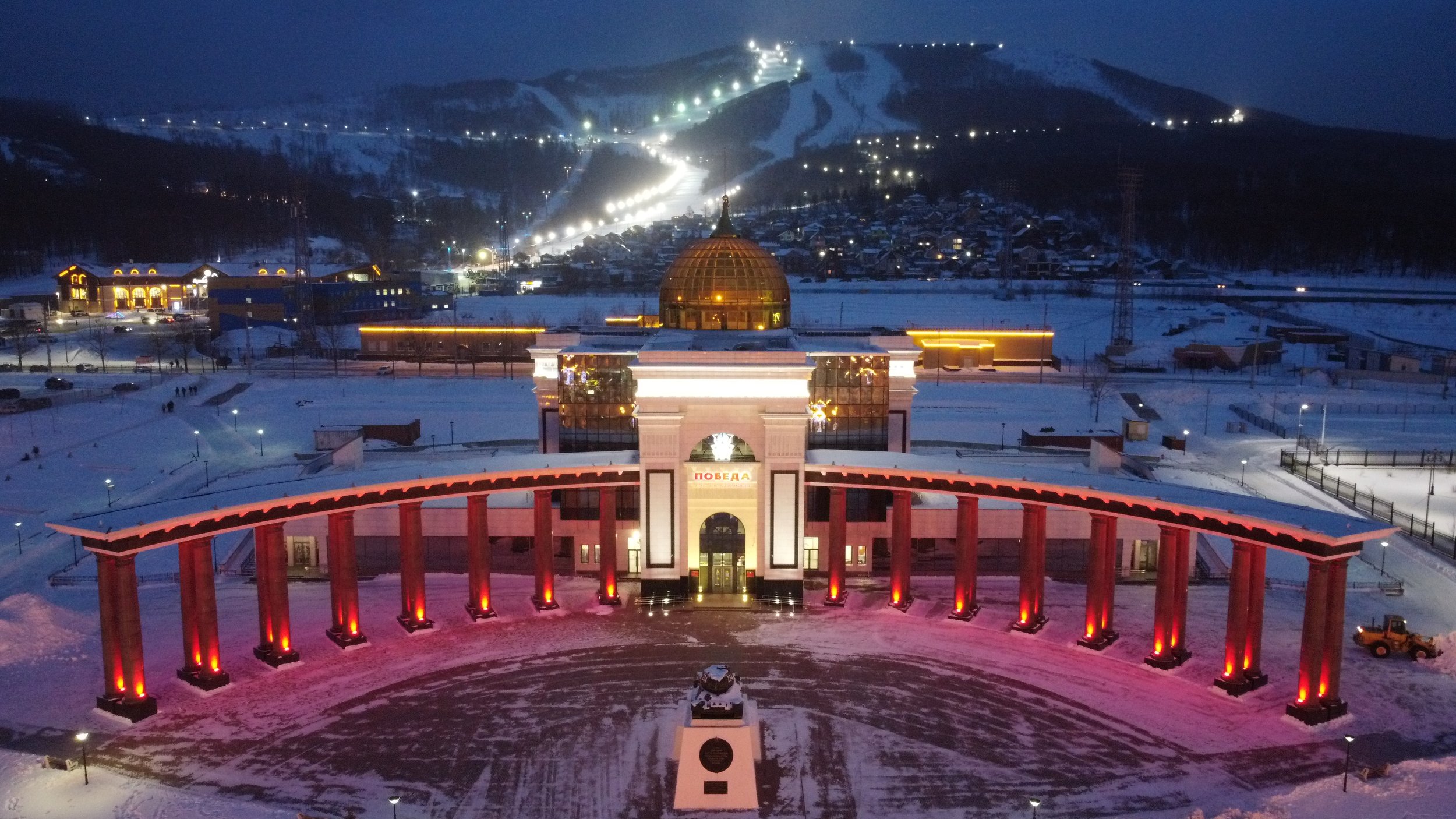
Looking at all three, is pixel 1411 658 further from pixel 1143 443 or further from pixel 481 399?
pixel 481 399

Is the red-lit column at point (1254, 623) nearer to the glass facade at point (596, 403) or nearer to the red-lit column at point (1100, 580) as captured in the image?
→ the red-lit column at point (1100, 580)

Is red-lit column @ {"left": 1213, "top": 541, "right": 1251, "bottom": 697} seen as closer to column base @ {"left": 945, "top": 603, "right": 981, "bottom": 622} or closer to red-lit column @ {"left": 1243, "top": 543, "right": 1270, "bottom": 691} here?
red-lit column @ {"left": 1243, "top": 543, "right": 1270, "bottom": 691}

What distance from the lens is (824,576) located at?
141 feet

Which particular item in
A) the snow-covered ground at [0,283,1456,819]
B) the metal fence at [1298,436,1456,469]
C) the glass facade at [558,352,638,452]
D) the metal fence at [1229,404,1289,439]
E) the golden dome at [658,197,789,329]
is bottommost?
the snow-covered ground at [0,283,1456,819]

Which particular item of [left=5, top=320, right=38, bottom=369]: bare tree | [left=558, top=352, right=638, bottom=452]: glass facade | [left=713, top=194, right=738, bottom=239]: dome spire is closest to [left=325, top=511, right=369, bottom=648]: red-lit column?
[left=558, top=352, right=638, bottom=452]: glass facade

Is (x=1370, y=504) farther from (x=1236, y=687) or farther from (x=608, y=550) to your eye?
(x=608, y=550)

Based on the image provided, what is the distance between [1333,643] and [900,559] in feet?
46.5

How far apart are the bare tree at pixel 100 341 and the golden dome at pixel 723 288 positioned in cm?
7786

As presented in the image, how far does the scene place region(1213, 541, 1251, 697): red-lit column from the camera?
31109 mm

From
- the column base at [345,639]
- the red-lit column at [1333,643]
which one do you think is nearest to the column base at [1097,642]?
the red-lit column at [1333,643]

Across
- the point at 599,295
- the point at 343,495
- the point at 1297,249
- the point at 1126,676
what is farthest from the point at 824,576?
the point at 1297,249

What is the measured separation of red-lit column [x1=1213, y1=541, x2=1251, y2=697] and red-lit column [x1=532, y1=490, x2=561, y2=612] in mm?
22417

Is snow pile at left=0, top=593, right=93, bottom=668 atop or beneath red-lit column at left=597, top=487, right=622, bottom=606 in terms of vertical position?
beneath

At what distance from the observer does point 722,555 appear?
132 feet
